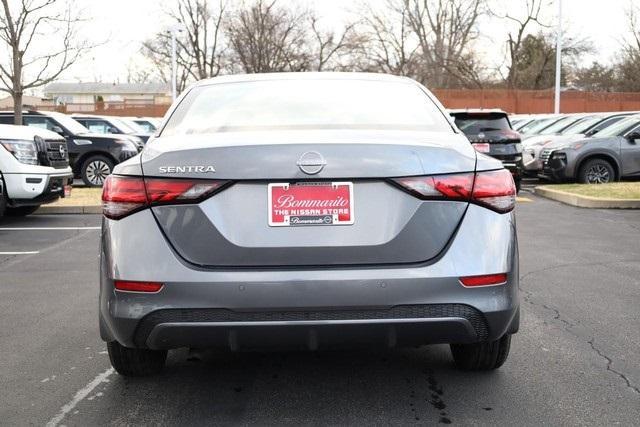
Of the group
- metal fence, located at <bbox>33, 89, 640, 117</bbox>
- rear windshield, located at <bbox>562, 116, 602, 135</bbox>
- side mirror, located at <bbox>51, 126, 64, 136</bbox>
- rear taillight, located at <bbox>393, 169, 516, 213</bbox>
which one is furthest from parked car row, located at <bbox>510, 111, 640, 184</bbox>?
metal fence, located at <bbox>33, 89, 640, 117</bbox>

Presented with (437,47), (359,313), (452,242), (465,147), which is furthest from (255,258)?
(437,47)

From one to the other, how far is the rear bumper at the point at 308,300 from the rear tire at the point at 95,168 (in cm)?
1291

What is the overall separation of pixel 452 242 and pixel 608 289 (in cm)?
335

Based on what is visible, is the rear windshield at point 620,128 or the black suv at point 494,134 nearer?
the black suv at point 494,134

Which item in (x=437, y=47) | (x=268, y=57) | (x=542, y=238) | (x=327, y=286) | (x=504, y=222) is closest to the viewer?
(x=327, y=286)

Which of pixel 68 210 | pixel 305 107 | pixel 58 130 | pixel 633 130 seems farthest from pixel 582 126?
pixel 305 107

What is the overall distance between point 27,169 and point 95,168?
5.88 metres

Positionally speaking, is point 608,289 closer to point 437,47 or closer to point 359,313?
point 359,313

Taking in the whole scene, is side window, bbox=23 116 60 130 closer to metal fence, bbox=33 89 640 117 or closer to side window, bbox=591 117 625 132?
side window, bbox=591 117 625 132

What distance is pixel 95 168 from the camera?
15602mm

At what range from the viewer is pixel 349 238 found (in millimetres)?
2938

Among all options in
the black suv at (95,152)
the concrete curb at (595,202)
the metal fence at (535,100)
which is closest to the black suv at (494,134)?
the concrete curb at (595,202)

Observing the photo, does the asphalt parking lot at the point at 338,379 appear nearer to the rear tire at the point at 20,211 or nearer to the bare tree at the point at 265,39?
the rear tire at the point at 20,211

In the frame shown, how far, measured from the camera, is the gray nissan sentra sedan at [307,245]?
2934 mm
